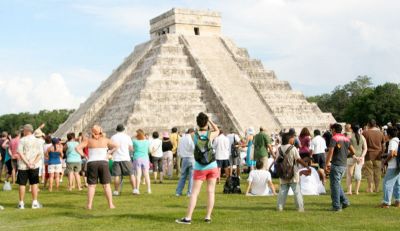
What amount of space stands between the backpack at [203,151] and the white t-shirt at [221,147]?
874 centimetres

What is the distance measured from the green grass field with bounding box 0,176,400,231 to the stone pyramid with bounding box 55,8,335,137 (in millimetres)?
27427

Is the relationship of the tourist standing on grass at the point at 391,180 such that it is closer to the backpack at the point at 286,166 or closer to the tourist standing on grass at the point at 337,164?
the tourist standing on grass at the point at 337,164

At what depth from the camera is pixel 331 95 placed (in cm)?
9400

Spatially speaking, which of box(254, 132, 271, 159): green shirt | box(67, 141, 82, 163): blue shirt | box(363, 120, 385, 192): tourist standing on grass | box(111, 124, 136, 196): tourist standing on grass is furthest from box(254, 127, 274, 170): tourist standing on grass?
box(67, 141, 82, 163): blue shirt

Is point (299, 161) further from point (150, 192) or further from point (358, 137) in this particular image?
point (150, 192)

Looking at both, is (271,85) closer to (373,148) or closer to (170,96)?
(170,96)

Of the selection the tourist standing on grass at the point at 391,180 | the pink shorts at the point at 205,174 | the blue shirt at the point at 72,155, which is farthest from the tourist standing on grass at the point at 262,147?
the pink shorts at the point at 205,174

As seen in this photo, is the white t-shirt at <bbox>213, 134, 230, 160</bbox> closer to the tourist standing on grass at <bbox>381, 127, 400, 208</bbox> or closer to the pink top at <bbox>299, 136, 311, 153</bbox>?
the pink top at <bbox>299, 136, 311, 153</bbox>

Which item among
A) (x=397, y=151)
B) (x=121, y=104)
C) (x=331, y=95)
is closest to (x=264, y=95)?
(x=121, y=104)

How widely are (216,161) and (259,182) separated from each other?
130 cm

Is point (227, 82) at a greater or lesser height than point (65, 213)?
greater

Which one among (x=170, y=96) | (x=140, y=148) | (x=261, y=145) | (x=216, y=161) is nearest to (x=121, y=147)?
(x=140, y=148)

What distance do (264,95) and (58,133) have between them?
1607 centimetres

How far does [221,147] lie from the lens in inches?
811
